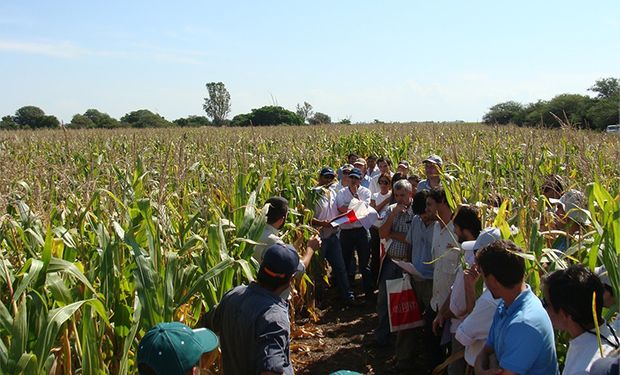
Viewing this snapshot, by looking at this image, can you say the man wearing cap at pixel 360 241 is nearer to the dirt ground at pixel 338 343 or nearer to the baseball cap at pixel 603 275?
the dirt ground at pixel 338 343

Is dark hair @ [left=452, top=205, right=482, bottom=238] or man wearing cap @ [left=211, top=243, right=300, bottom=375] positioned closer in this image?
man wearing cap @ [left=211, top=243, right=300, bottom=375]

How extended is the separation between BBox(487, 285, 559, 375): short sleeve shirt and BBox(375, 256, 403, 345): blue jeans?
116 inches

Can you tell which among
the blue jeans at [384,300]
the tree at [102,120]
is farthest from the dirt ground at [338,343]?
the tree at [102,120]

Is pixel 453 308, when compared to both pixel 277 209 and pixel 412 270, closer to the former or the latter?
pixel 412 270

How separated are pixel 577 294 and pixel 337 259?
475cm

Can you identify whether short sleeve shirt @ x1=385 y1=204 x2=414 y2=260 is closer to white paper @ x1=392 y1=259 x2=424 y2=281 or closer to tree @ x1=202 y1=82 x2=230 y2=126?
white paper @ x1=392 y1=259 x2=424 y2=281

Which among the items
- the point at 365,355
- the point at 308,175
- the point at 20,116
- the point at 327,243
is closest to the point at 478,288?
the point at 365,355

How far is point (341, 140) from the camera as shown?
15984mm

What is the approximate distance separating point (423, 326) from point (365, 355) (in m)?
0.86

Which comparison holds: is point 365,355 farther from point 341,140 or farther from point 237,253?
point 341,140

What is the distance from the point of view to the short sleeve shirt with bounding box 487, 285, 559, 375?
112 inches

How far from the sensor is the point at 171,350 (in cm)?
230

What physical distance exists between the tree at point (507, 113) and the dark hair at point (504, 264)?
30.1 m

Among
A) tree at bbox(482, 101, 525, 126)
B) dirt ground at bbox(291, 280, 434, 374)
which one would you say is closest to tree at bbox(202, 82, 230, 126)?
dirt ground at bbox(291, 280, 434, 374)
